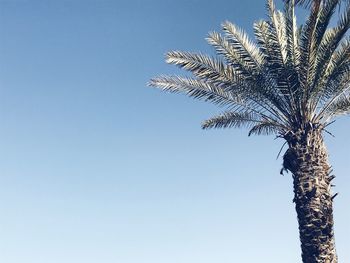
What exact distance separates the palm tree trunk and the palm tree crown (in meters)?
0.51

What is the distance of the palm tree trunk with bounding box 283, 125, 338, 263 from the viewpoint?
13023 mm

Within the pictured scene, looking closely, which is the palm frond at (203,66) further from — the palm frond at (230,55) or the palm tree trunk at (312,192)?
the palm tree trunk at (312,192)

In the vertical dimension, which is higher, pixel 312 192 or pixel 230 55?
pixel 230 55

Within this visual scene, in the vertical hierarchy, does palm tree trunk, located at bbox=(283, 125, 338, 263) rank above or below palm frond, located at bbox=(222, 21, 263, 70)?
below

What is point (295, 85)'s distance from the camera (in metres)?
14.3

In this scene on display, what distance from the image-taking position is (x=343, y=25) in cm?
1362

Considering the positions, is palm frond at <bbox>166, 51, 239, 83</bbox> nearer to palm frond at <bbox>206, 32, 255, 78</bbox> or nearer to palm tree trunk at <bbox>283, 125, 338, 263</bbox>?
palm frond at <bbox>206, 32, 255, 78</bbox>

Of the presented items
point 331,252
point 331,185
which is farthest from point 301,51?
point 331,252

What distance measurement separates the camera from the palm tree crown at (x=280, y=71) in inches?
555

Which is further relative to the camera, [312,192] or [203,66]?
[203,66]

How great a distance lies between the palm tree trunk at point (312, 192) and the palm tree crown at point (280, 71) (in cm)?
51

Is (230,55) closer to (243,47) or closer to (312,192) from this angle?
(243,47)

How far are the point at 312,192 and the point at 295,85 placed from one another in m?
3.09

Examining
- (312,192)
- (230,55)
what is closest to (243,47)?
(230,55)
